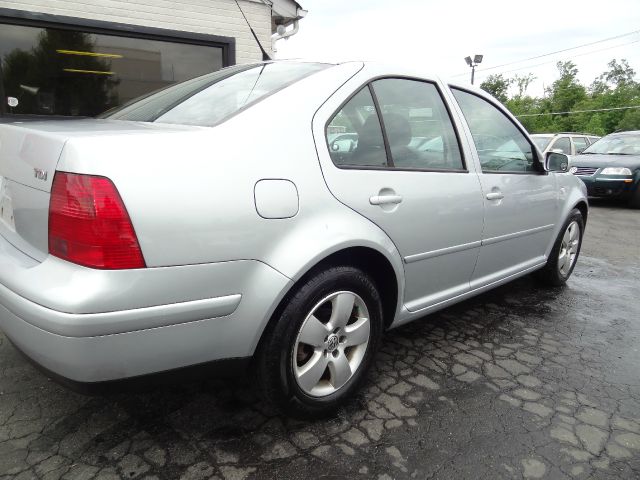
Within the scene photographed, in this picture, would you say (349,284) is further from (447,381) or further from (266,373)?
(447,381)

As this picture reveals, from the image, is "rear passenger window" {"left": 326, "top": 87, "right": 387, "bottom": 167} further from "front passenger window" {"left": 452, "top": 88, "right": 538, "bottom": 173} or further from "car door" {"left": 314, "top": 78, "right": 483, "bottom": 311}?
"front passenger window" {"left": 452, "top": 88, "right": 538, "bottom": 173}

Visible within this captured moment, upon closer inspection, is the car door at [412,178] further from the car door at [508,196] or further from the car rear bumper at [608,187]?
the car rear bumper at [608,187]

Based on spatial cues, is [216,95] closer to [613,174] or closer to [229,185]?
[229,185]

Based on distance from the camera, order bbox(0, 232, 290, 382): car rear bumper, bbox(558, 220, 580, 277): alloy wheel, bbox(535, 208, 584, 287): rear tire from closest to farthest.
→ bbox(0, 232, 290, 382): car rear bumper < bbox(535, 208, 584, 287): rear tire < bbox(558, 220, 580, 277): alloy wheel

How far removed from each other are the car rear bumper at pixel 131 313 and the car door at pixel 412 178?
1.92ft

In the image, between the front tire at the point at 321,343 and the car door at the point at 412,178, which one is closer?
the front tire at the point at 321,343

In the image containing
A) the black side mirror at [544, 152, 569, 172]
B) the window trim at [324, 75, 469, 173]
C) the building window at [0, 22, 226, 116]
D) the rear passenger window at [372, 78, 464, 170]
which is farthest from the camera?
the building window at [0, 22, 226, 116]

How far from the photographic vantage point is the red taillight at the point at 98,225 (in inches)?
56.8

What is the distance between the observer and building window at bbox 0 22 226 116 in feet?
19.9

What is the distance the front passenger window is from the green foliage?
36.0m

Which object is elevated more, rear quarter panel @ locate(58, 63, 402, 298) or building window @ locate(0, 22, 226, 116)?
building window @ locate(0, 22, 226, 116)

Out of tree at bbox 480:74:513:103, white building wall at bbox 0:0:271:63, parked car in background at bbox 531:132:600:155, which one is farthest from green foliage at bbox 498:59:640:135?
white building wall at bbox 0:0:271:63

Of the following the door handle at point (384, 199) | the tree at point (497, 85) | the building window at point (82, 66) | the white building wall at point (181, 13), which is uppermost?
the tree at point (497, 85)

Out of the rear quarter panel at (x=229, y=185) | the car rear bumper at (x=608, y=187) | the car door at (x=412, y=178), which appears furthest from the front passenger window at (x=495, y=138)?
the car rear bumper at (x=608, y=187)
